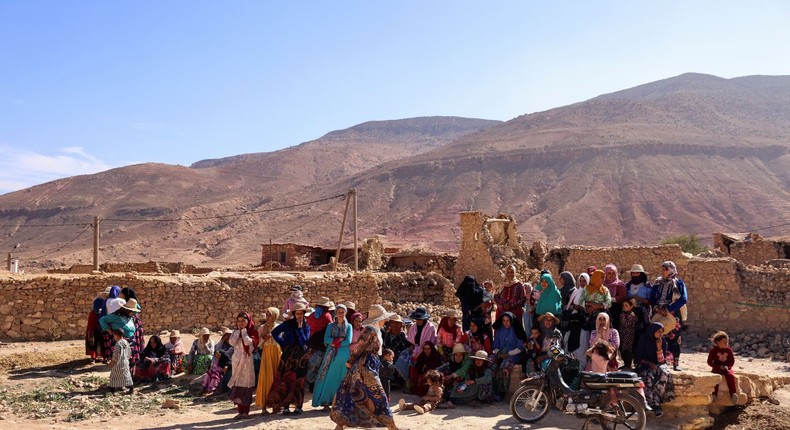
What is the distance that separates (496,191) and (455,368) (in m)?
62.0

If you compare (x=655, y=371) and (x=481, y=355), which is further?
(x=481, y=355)

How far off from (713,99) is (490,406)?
116m

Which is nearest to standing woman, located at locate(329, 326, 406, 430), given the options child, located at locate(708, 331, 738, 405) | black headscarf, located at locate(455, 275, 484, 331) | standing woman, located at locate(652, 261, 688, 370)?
black headscarf, located at locate(455, 275, 484, 331)

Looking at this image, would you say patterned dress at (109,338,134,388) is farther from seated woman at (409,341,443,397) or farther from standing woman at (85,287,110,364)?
seated woman at (409,341,443,397)

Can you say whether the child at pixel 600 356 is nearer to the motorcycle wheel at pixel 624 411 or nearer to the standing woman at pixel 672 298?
the motorcycle wheel at pixel 624 411

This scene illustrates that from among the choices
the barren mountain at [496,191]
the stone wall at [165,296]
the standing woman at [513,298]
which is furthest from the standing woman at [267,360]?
the barren mountain at [496,191]

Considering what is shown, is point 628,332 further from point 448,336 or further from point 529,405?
point 448,336

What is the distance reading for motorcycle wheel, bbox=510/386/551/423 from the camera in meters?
7.83

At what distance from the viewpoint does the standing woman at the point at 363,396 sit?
7332 millimetres

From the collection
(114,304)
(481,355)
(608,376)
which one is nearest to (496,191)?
(114,304)

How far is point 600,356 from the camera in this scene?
7977 mm

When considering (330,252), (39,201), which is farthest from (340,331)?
A: (39,201)

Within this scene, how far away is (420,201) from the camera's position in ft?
241

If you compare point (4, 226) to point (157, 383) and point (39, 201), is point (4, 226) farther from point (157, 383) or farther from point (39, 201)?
point (157, 383)
